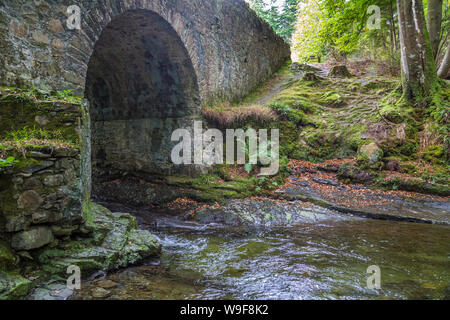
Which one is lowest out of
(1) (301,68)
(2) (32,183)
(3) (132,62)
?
(2) (32,183)

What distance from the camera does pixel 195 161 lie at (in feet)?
25.8

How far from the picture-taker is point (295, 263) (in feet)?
12.5

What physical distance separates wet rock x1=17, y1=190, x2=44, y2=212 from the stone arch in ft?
15.6

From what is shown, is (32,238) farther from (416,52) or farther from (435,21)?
(435,21)

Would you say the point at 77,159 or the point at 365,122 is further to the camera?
the point at 365,122

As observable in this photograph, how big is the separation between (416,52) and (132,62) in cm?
888

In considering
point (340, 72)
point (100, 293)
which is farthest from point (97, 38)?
point (340, 72)

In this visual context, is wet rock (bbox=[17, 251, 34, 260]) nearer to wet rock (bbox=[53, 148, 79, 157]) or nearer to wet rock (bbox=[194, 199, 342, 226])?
wet rock (bbox=[53, 148, 79, 157])

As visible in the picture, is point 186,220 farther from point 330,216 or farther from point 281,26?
point 281,26

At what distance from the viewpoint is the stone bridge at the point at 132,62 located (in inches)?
149

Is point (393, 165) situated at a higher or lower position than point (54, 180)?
lower

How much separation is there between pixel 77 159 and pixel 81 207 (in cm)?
59

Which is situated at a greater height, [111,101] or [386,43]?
[386,43]
